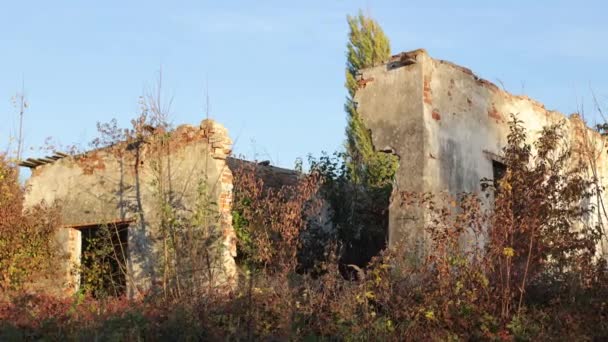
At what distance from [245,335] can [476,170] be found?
5021 mm

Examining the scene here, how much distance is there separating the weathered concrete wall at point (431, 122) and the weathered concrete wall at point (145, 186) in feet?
7.98

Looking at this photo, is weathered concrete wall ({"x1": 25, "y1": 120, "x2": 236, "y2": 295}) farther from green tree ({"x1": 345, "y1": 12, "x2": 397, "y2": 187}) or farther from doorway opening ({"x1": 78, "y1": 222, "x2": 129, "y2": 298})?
green tree ({"x1": 345, "y1": 12, "x2": 397, "y2": 187})

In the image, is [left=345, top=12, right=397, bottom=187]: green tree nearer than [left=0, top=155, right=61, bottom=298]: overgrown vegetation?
No

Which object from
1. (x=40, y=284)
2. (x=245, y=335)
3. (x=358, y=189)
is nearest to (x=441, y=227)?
(x=245, y=335)

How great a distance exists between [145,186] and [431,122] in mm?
4755

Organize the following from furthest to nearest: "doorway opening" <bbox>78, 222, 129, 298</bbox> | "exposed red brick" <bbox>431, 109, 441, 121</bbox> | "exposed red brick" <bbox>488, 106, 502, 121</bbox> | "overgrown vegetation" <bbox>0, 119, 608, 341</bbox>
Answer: "doorway opening" <bbox>78, 222, 129, 298</bbox>, "exposed red brick" <bbox>488, 106, 502, 121</bbox>, "exposed red brick" <bbox>431, 109, 441, 121</bbox>, "overgrown vegetation" <bbox>0, 119, 608, 341</bbox>

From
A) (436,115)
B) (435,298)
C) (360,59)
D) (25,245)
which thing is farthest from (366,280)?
(360,59)

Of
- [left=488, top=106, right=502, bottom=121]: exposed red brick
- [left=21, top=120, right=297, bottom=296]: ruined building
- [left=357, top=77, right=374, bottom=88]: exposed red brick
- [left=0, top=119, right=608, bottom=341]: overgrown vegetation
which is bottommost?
[left=0, top=119, right=608, bottom=341]: overgrown vegetation

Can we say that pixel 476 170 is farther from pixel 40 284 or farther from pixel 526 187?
pixel 40 284

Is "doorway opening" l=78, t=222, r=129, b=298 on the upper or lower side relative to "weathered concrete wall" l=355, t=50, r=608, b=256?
lower

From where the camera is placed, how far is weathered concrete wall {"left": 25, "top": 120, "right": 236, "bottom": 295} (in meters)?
11.7

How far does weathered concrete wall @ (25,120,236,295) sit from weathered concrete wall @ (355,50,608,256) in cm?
243

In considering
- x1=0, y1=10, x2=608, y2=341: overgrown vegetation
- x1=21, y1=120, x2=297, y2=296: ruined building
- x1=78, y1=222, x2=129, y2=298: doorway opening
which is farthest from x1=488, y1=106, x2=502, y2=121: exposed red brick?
x1=78, y1=222, x2=129, y2=298: doorway opening

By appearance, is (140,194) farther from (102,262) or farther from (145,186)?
(102,262)
